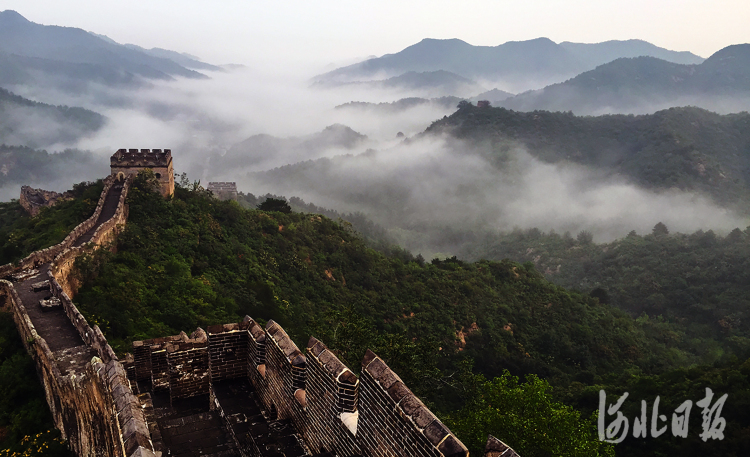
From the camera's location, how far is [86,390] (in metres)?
9.50

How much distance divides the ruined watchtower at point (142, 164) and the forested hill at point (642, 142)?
447ft

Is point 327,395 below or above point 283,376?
above

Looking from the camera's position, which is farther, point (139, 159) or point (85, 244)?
point (139, 159)

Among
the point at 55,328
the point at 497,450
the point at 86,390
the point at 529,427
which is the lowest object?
the point at 529,427

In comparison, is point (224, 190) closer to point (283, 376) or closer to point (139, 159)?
point (139, 159)

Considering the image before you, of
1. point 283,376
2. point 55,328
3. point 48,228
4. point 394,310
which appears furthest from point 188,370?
point 394,310

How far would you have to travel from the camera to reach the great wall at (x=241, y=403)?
5832 mm

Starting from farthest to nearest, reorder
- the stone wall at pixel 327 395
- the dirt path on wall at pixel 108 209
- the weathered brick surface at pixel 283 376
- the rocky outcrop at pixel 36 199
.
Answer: the rocky outcrop at pixel 36 199 → the dirt path on wall at pixel 108 209 → the weathered brick surface at pixel 283 376 → the stone wall at pixel 327 395

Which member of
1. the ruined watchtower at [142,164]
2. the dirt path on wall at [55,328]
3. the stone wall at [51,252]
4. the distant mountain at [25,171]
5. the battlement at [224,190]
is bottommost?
the distant mountain at [25,171]

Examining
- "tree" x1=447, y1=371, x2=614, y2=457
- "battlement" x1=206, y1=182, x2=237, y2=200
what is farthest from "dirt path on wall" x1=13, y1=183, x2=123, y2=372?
"battlement" x1=206, y1=182, x2=237, y2=200

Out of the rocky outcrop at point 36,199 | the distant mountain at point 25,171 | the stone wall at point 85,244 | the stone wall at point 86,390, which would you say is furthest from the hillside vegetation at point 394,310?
the distant mountain at point 25,171

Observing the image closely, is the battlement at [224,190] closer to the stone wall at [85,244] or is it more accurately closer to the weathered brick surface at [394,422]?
the stone wall at [85,244]

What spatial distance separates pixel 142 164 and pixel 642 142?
15970 centimetres

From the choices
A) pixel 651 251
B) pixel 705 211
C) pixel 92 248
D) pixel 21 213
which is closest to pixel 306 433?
pixel 92 248
